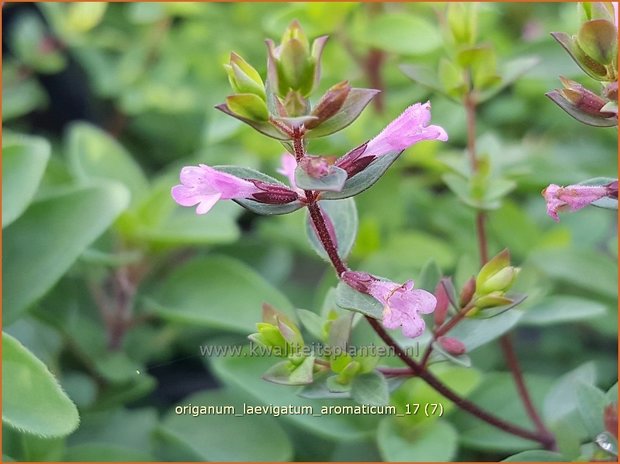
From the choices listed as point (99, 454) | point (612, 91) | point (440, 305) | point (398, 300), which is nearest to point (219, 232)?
point (99, 454)

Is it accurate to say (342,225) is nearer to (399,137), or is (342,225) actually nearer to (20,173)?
(399,137)

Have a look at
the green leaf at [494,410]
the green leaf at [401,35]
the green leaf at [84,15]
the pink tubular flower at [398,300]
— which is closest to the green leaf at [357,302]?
the pink tubular flower at [398,300]

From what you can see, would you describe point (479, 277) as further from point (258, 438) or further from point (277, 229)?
point (277, 229)

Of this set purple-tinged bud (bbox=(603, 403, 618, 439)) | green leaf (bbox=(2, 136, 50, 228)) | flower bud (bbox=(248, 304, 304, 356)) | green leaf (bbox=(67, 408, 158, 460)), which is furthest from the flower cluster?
green leaf (bbox=(67, 408, 158, 460))

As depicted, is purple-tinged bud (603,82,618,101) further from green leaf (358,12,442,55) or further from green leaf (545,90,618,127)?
green leaf (358,12,442,55)

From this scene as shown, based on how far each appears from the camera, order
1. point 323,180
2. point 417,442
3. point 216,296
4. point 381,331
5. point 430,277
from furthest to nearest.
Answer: point 216,296
point 417,442
point 430,277
point 381,331
point 323,180
